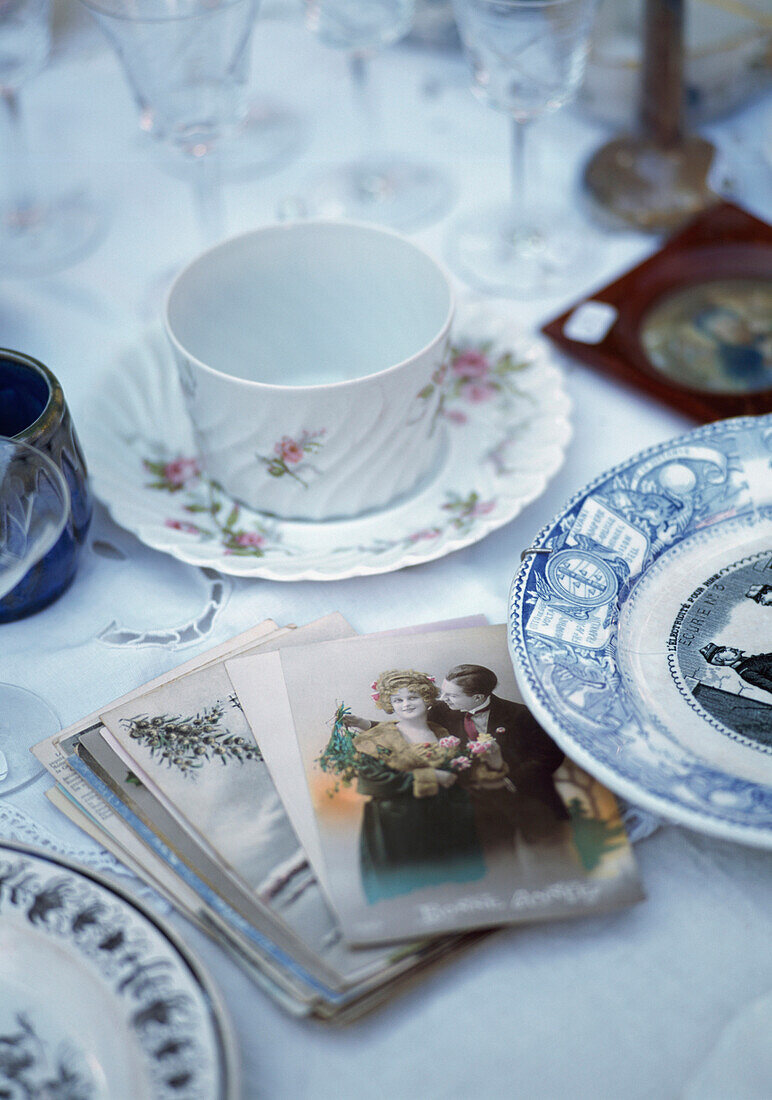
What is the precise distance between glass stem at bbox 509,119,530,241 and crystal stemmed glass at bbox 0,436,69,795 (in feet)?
1.39

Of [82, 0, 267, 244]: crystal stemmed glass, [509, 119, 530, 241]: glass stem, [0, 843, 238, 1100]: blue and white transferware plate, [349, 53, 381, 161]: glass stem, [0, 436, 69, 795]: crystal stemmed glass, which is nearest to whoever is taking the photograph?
[0, 843, 238, 1100]: blue and white transferware plate

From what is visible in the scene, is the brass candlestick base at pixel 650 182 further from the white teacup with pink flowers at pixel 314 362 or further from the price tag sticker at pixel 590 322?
the white teacup with pink flowers at pixel 314 362

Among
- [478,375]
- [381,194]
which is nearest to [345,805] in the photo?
[478,375]

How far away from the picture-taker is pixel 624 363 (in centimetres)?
62

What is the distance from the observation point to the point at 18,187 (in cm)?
82

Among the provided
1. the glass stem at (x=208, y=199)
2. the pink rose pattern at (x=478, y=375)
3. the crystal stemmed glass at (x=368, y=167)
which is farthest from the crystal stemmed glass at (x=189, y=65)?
the pink rose pattern at (x=478, y=375)

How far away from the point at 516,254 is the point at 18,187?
0.40 m

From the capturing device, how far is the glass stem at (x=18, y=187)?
2.61 ft

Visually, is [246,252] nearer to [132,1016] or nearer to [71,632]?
[71,632]

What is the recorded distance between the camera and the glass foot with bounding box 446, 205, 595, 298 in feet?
2.33

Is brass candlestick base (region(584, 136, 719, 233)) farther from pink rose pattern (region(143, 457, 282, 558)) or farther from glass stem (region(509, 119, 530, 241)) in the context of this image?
pink rose pattern (region(143, 457, 282, 558))

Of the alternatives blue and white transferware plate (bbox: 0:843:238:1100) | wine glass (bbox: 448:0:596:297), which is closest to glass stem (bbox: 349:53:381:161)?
wine glass (bbox: 448:0:596:297)

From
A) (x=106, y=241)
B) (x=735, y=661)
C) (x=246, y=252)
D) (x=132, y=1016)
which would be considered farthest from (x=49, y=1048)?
(x=106, y=241)

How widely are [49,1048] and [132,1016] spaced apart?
1.4 inches
